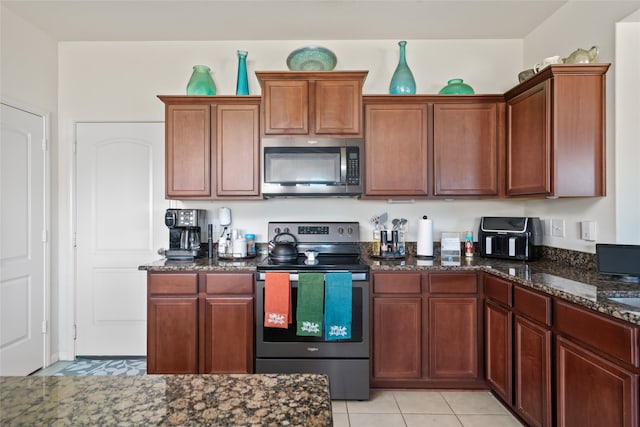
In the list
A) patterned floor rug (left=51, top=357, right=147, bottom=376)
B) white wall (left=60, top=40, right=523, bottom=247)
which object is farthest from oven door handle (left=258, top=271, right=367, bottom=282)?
patterned floor rug (left=51, top=357, right=147, bottom=376)

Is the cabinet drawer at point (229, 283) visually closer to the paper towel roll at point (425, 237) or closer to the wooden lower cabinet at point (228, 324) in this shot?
the wooden lower cabinet at point (228, 324)

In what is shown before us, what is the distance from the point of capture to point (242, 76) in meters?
2.83

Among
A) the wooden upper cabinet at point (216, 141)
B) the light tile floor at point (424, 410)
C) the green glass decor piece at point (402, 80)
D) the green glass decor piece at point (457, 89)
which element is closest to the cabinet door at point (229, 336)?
the light tile floor at point (424, 410)

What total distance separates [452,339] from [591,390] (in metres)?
0.95

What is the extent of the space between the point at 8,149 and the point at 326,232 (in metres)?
2.41

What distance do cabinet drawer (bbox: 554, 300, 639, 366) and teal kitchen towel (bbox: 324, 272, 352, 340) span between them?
111 centimetres

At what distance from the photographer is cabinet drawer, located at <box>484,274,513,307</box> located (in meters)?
2.07

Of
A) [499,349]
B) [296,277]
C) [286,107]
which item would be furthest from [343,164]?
[499,349]

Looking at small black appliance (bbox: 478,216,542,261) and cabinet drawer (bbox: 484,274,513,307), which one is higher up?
small black appliance (bbox: 478,216,542,261)

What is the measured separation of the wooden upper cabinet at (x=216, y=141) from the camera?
8.66 ft

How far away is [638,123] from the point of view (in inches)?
78.7

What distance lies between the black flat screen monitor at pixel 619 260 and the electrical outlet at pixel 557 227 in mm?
626

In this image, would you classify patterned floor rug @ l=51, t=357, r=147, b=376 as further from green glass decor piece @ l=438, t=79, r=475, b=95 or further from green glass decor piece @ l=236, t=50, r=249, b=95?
green glass decor piece @ l=438, t=79, r=475, b=95

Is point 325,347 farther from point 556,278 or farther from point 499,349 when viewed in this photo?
point 556,278
